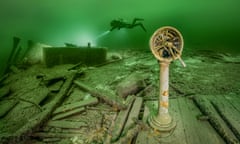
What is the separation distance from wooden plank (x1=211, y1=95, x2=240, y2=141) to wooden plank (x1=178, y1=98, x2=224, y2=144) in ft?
0.81

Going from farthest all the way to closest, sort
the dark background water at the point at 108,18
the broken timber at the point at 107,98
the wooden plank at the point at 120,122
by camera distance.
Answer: the dark background water at the point at 108,18 → the broken timber at the point at 107,98 → the wooden plank at the point at 120,122

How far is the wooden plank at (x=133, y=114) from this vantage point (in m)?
2.55

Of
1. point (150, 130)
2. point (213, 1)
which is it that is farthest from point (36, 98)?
point (213, 1)

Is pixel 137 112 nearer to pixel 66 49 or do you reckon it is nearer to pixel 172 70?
pixel 172 70

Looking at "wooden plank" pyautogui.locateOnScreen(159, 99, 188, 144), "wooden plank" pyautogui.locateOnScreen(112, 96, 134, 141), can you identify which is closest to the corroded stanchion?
"wooden plank" pyautogui.locateOnScreen(159, 99, 188, 144)

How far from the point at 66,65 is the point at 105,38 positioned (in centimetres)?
782

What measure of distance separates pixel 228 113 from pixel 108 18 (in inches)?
752

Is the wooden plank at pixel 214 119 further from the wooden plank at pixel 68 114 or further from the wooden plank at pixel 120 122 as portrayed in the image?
the wooden plank at pixel 68 114

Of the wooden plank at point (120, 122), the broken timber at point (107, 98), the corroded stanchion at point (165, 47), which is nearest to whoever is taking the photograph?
the corroded stanchion at point (165, 47)

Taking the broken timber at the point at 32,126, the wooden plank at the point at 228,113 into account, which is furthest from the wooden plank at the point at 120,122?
the wooden plank at the point at 228,113

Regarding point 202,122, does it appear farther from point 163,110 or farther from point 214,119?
point 163,110

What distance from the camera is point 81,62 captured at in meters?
6.56

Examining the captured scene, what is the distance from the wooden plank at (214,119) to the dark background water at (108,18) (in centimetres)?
763

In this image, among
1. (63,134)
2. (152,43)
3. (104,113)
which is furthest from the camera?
(104,113)
